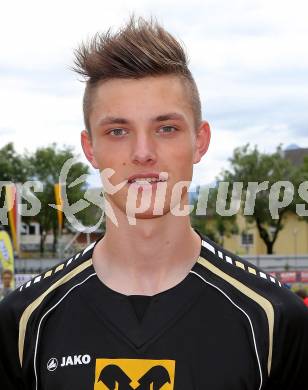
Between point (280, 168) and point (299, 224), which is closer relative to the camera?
point (280, 168)

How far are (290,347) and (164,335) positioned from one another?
50 centimetres

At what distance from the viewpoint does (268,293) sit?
2.83m

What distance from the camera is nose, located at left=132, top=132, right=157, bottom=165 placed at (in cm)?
256

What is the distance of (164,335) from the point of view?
8.84 ft

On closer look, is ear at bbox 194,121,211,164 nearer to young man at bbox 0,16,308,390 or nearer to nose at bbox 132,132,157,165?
young man at bbox 0,16,308,390

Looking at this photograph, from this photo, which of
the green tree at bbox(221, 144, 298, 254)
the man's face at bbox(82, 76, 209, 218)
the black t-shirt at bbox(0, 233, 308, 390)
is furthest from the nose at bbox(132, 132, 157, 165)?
the green tree at bbox(221, 144, 298, 254)

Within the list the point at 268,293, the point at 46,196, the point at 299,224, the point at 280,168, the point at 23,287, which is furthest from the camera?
the point at 299,224

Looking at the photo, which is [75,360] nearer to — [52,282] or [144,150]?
[52,282]

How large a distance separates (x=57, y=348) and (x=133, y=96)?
1028 millimetres

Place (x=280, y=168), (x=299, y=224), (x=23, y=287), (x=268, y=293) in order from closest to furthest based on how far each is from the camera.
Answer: (x=268, y=293) → (x=23, y=287) → (x=280, y=168) → (x=299, y=224)

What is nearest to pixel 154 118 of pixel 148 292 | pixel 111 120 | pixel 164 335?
pixel 111 120

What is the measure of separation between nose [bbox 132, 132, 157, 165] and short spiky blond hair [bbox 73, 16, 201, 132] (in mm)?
253

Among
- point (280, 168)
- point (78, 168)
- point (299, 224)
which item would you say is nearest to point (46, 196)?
point (78, 168)

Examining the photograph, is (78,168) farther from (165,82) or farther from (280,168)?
(165,82)
